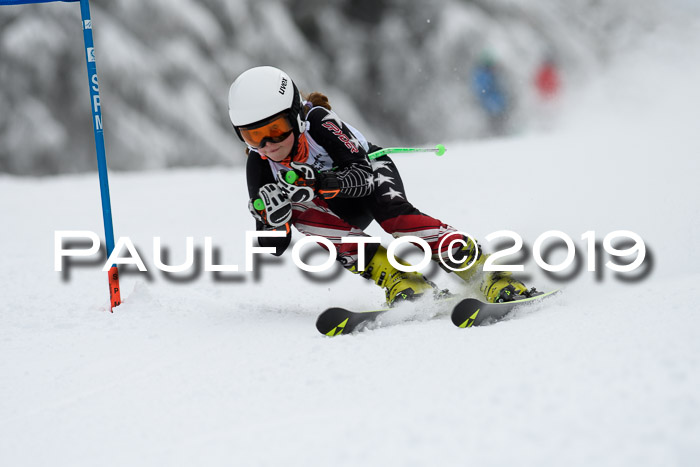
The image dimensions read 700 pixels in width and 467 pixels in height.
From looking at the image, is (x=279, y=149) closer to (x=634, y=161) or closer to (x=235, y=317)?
(x=235, y=317)

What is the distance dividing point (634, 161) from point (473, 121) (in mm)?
9606

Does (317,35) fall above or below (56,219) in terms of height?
above

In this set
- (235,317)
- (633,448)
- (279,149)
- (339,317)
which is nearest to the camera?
(633,448)

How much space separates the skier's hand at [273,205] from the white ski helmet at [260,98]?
274 millimetres

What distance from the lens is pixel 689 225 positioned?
3.63m

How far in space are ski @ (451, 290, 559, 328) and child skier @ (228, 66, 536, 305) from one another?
0.53 ft

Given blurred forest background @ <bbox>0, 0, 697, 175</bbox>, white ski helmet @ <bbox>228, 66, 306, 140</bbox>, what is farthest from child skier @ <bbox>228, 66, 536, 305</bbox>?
blurred forest background @ <bbox>0, 0, 697, 175</bbox>

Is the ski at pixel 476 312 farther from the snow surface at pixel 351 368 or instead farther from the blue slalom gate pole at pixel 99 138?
the blue slalom gate pole at pixel 99 138

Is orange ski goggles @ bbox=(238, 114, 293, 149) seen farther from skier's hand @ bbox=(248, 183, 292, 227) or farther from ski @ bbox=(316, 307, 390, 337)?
ski @ bbox=(316, 307, 390, 337)

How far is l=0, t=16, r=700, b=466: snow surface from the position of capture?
60.1 inches

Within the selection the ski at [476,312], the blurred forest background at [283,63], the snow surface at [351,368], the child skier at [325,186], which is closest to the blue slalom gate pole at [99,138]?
the snow surface at [351,368]

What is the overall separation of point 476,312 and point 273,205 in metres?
0.91

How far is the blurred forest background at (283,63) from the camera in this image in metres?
11.5

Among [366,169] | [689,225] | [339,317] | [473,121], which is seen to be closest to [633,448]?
[339,317]
